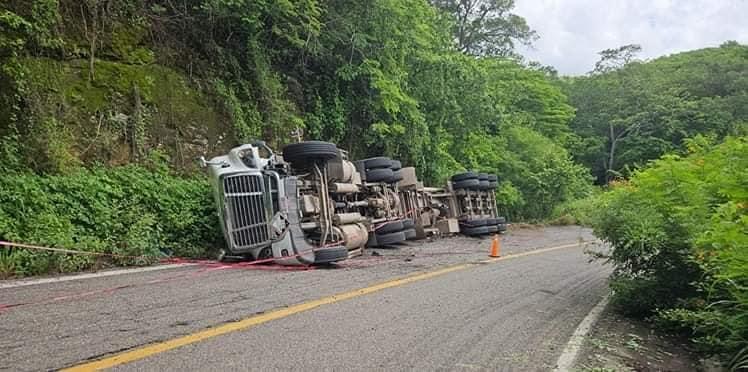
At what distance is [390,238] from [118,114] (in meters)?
5.56

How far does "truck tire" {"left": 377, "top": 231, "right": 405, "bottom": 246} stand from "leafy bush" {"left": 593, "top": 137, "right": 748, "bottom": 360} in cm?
514

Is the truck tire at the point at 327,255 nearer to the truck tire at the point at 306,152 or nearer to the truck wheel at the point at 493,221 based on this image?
the truck tire at the point at 306,152

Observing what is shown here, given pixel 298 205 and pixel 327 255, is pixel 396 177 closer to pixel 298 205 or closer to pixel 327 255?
pixel 298 205

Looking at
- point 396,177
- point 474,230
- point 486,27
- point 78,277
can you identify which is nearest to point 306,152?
point 78,277

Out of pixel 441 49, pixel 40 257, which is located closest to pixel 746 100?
pixel 441 49

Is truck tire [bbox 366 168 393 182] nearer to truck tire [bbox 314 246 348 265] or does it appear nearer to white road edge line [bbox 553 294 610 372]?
truck tire [bbox 314 246 348 265]

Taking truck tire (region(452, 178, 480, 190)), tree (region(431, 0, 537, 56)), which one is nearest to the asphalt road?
truck tire (region(452, 178, 480, 190))

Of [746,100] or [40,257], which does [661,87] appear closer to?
[746,100]

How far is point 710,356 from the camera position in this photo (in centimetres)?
481

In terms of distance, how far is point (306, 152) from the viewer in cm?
905

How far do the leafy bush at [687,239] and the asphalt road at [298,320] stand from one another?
74 cm

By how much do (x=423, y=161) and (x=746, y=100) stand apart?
31.7 m

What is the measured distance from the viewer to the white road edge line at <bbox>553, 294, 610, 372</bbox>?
12.6 feet

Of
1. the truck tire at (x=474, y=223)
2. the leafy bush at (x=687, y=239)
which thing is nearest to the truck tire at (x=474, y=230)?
the truck tire at (x=474, y=223)
